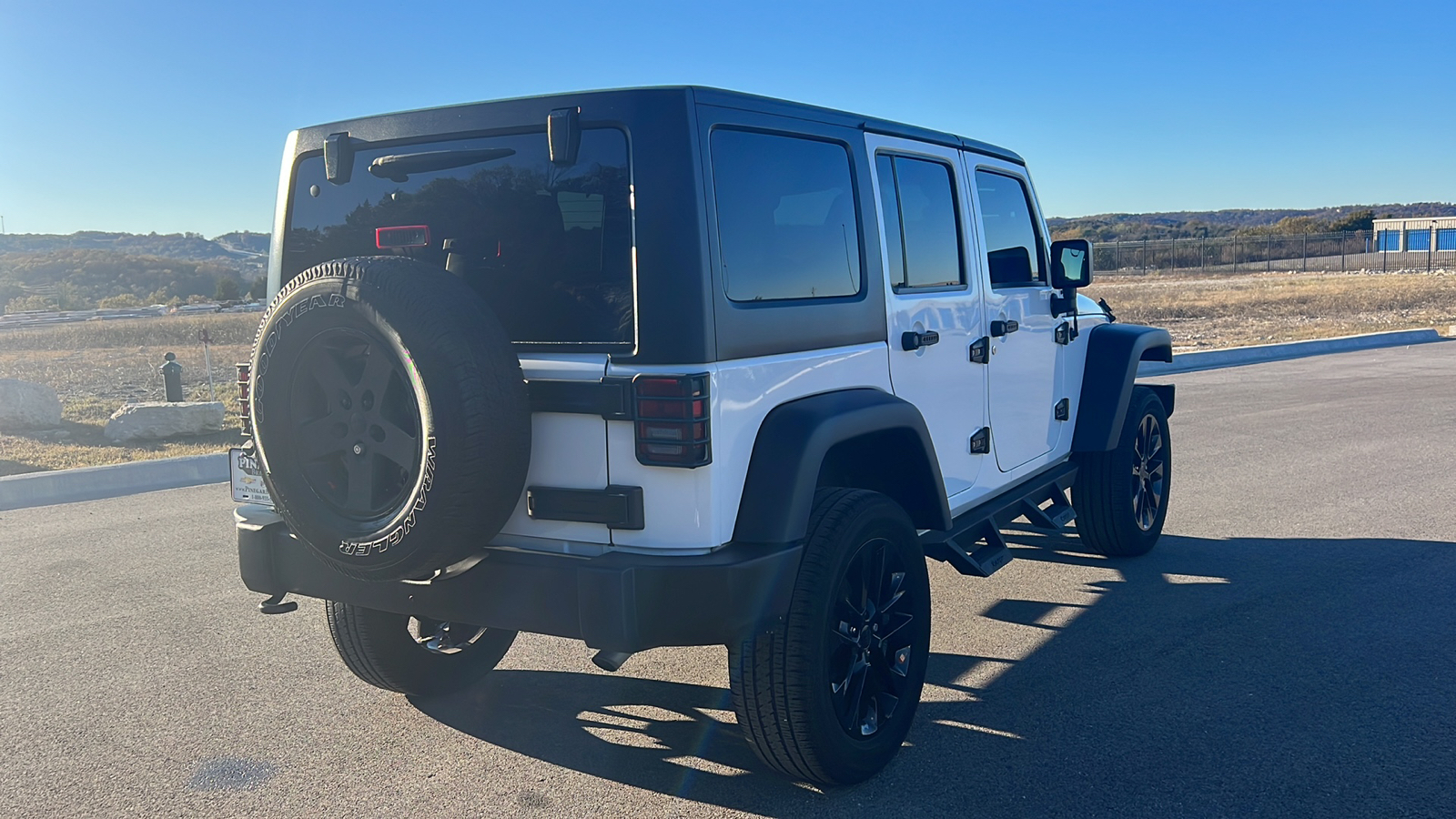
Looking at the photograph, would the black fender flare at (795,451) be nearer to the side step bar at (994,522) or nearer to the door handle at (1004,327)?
the side step bar at (994,522)

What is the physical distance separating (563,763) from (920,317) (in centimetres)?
203

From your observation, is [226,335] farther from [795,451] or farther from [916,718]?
[795,451]

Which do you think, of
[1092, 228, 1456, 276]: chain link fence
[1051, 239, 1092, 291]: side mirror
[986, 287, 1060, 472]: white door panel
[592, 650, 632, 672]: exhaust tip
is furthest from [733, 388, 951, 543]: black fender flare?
[1092, 228, 1456, 276]: chain link fence

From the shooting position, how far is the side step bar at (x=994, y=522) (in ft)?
14.6

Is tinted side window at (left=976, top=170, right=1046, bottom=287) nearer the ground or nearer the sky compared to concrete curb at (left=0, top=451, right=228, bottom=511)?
nearer the sky

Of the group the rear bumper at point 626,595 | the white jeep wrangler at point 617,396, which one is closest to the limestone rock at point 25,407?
the white jeep wrangler at point 617,396

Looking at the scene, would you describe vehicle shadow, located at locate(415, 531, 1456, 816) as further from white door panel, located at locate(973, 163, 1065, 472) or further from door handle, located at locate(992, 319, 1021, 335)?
door handle, located at locate(992, 319, 1021, 335)

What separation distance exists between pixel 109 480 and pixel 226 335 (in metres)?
23.2

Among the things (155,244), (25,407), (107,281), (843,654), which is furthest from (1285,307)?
(155,244)

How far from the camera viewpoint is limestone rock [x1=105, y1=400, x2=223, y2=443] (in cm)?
1132

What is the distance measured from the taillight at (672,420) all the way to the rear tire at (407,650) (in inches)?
56.1

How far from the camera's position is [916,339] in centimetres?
412

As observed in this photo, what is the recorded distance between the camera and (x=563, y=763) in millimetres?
3809

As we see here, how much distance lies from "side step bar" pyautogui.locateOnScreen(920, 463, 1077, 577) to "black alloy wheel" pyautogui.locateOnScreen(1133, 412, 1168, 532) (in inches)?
18.7
